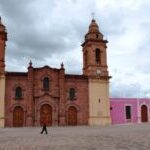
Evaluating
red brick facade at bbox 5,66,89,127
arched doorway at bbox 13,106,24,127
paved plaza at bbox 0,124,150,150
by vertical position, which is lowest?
paved plaza at bbox 0,124,150,150

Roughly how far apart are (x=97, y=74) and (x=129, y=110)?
8396 millimetres

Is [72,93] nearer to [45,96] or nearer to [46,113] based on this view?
[45,96]

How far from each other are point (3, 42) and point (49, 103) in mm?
9291

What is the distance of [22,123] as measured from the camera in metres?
41.6

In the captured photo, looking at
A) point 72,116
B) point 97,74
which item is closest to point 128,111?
point 97,74

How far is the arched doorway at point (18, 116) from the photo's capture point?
41406 mm

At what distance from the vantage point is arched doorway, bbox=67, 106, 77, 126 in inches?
1697

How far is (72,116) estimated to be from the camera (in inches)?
1705

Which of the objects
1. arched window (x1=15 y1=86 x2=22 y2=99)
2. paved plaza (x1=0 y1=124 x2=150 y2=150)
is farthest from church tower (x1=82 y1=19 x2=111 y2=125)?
paved plaza (x1=0 y1=124 x2=150 y2=150)

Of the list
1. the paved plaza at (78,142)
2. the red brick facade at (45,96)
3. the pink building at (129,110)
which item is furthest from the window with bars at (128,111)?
the paved plaza at (78,142)

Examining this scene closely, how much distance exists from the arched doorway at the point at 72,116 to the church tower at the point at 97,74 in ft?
6.14

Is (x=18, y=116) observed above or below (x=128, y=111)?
below

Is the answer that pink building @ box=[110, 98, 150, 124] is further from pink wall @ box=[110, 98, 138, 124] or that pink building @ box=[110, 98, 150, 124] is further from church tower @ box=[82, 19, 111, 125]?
church tower @ box=[82, 19, 111, 125]

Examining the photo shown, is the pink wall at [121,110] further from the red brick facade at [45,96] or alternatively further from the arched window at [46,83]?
the arched window at [46,83]
